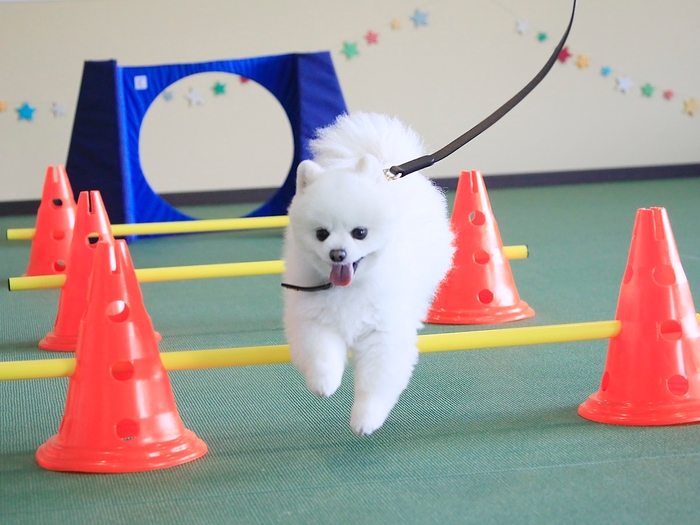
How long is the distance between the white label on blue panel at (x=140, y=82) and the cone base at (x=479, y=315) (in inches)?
130

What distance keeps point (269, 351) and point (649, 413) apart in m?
0.98

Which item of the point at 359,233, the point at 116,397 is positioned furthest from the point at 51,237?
the point at 359,233

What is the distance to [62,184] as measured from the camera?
4.62 m

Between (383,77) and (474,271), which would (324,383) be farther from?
(383,77)

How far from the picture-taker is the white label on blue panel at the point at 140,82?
5871mm

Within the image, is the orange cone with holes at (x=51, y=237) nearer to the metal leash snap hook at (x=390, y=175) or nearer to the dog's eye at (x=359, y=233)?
the metal leash snap hook at (x=390, y=175)

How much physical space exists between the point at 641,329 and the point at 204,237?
4.51 m

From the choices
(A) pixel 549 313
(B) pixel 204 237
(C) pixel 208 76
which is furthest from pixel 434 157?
(C) pixel 208 76

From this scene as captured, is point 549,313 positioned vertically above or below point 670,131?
below

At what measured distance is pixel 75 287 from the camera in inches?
125

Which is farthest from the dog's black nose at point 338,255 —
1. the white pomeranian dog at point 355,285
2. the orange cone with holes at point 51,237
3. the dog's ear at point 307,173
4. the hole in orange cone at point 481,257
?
the orange cone with holes at point 51,237

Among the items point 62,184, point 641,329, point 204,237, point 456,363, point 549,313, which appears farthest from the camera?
point 204,237

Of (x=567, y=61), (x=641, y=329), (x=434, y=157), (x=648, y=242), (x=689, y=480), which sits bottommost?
(x=689, y=480)

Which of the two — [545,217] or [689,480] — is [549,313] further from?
[545,217]
